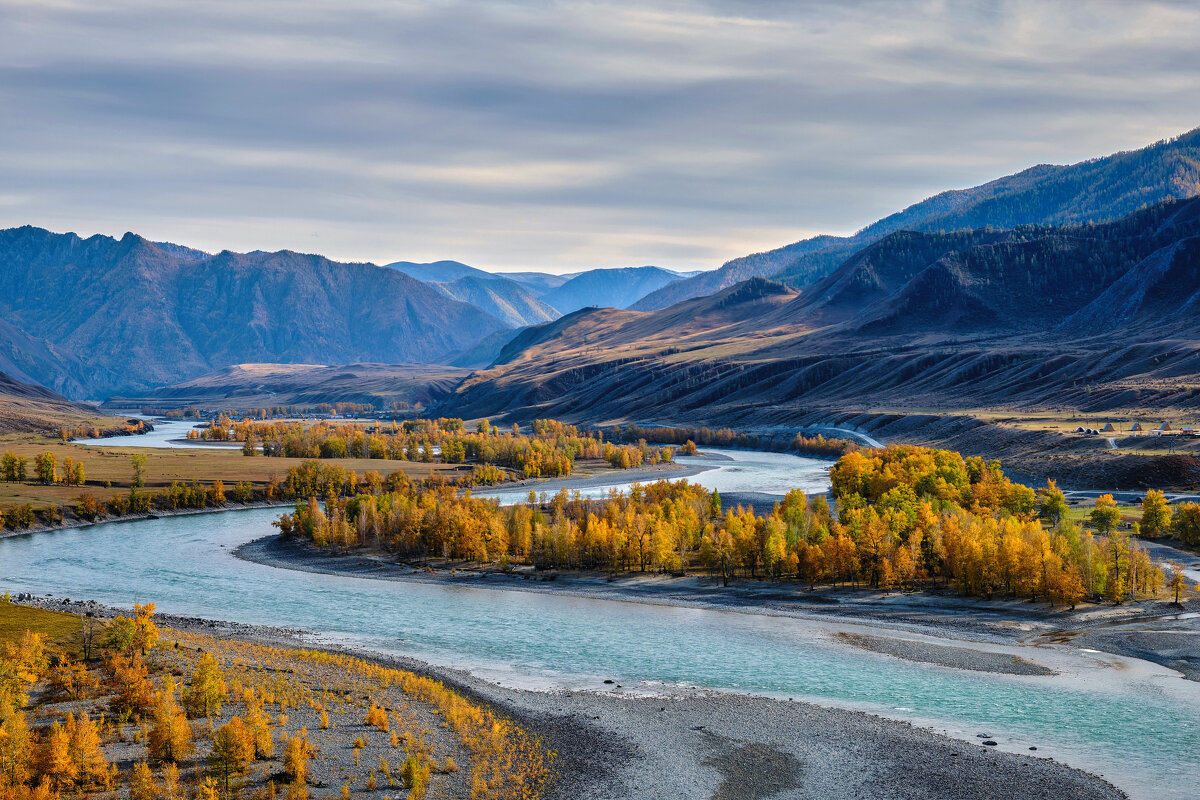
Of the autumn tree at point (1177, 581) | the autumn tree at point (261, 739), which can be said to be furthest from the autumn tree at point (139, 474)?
the autumn tree at point (1177, 581)

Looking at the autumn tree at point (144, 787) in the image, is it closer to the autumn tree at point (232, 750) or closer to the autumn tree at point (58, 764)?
the autumn tree at point (58, 764)

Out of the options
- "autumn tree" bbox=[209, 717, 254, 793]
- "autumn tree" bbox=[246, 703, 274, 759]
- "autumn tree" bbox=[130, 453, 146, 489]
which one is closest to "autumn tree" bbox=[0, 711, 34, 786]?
"autumn tree" bbox=[209, 717, 254, 793]

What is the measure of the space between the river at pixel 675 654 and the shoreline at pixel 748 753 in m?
2.75

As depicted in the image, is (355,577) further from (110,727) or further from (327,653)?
(110,727)

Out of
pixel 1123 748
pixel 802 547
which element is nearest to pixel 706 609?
pixel 802 547

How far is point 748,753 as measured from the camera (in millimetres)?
50219

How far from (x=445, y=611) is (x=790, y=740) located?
43.8 metres

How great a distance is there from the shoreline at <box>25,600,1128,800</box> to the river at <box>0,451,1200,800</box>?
108 inches

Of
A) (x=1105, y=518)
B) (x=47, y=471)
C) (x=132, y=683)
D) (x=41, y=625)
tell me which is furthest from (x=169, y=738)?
(x=47, y=471)

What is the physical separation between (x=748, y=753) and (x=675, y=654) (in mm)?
21334

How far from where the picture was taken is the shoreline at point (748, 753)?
45.3 m

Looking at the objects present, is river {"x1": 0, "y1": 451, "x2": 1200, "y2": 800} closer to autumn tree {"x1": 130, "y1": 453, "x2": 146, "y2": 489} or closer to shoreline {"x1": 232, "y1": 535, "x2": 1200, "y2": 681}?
shoreline {"x1": 232, "y1": 535, "x2": 1200, "y2": 681}

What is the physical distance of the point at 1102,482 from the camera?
151 m

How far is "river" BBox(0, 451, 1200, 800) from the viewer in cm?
5294
